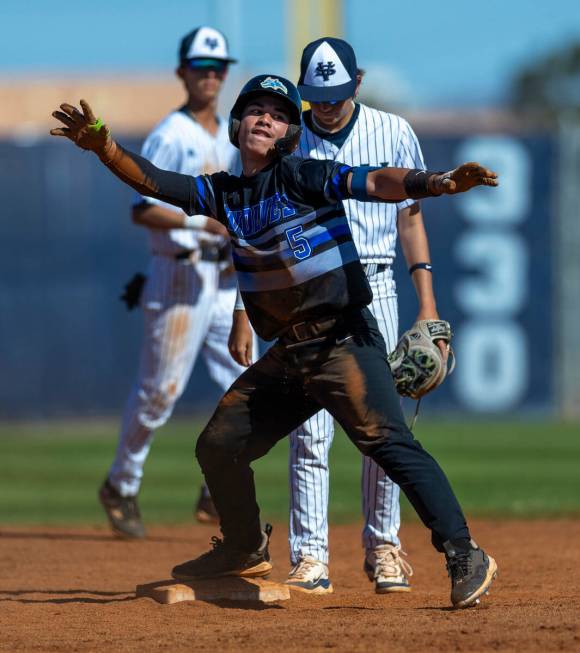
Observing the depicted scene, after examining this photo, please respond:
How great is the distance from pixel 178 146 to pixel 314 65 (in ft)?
7.92

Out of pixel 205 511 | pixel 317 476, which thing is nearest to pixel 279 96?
pixel 317 476

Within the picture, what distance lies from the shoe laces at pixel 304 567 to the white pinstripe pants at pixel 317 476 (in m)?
0.02

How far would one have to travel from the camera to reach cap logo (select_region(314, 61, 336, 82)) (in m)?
5.56

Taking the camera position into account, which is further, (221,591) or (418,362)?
(221,591)

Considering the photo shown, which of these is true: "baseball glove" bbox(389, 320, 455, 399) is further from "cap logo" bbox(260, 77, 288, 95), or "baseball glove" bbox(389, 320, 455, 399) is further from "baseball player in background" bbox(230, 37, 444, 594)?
"cap logo" bbox(260, 77, 288, 95)

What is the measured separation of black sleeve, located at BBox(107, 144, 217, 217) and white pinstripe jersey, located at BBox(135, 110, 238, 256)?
262cm

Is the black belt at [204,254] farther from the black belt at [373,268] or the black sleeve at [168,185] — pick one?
the black sleeve at [168,185]

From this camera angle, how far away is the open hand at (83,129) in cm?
489

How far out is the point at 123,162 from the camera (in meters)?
5.07

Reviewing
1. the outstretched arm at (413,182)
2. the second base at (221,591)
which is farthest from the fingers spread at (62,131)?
the second base at (221,591)

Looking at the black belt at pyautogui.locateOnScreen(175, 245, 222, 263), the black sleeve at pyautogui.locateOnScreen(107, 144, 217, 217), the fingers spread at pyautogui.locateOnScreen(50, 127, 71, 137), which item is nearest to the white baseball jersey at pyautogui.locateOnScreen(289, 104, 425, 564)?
the black sleeve at pyautogui.locateOnScreen(107, 144, 217, 217)

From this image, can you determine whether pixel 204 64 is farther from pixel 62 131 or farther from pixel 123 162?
pixel 62 131

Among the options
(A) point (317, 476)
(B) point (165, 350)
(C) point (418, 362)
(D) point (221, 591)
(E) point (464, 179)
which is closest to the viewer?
(E) point (464, 179)

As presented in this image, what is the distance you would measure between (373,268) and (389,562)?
1.28 m
